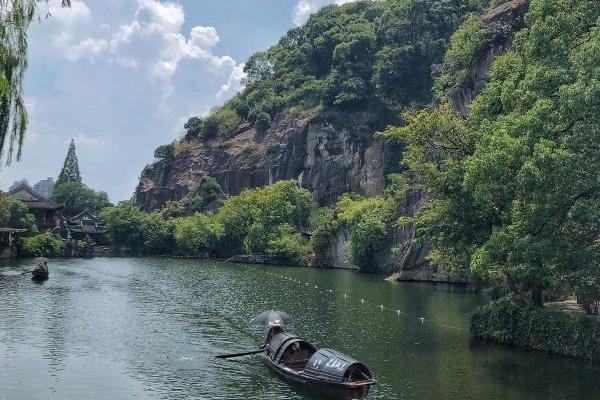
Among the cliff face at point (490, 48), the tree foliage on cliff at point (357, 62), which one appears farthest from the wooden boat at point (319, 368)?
the tree foliage on cliff at point (357, 62)

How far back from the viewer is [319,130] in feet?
422

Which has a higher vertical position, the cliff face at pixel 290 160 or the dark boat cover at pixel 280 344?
the cliff face at pixel 290 160

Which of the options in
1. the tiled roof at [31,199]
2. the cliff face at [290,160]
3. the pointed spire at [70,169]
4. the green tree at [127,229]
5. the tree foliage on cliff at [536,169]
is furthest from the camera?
the pointed spire at [70,169]

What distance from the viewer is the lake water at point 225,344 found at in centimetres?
2642

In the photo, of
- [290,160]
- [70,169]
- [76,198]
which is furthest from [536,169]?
[70,169]

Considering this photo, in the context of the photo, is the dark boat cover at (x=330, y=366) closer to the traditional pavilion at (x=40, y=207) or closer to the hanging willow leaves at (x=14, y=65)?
the hanging willow leaves at (x=14, y=65)

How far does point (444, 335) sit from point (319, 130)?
93157mm

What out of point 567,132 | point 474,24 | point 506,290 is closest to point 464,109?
point 474,24

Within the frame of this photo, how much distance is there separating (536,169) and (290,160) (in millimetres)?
105124

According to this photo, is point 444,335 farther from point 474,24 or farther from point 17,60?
point 474,24

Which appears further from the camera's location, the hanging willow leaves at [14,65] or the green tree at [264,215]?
the green tree at [264,215]

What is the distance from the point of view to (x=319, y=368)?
2589 cm

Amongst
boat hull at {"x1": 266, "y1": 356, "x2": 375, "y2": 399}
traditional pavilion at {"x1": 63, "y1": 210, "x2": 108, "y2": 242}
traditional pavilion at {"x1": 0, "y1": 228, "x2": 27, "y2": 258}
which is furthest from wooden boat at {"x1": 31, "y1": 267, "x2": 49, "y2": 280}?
traditional pavilion at {"x1": 63, "y1": 210, "x2": 108, "y2": 242}

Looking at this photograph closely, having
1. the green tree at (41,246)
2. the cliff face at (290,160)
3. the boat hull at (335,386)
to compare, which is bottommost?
the boat hull at (335,386)
